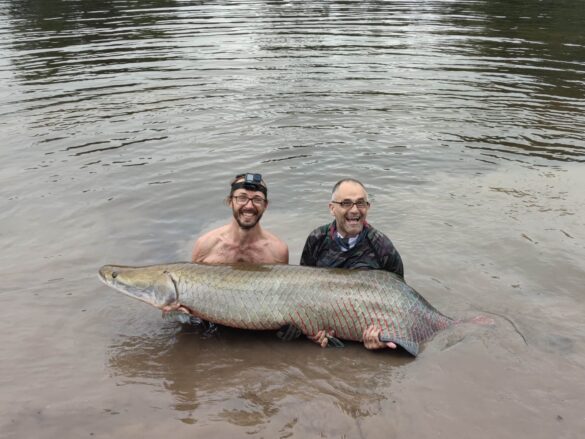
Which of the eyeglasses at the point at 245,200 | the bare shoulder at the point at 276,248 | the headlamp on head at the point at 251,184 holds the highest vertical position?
the headlamp on head at the point at 251,184

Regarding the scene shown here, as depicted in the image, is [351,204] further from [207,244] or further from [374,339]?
[207,244]

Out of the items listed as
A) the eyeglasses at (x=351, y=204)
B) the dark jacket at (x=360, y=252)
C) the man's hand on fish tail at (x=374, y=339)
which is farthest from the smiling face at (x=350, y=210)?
the man's hand on fish tail at (x=374, y=339)

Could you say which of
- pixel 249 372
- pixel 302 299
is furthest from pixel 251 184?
pixel 249 372

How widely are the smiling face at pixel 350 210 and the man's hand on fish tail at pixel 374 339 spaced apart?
0.93 meters

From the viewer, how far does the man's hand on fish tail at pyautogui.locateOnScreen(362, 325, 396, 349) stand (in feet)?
15.5

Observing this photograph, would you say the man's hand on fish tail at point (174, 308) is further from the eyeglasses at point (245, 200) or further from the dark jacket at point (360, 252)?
the dark jacket at point (360, 252)

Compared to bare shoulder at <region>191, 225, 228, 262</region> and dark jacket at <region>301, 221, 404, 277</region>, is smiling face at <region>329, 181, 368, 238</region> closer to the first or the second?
dark jacket at <region>301, 221, 404, 277</region>

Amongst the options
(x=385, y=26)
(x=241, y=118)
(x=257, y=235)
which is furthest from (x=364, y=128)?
(x=385, y=26)

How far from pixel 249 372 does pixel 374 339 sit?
1.05m

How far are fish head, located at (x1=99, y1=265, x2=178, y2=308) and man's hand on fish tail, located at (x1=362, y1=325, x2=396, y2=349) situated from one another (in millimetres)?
1630

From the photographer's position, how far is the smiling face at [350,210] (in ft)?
16.6

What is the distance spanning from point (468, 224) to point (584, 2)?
22.9 meters

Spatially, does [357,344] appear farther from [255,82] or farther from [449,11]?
[449,11]

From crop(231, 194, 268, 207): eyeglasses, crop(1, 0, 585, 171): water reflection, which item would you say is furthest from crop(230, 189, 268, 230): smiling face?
crop(1, 0, 585, 171): water reflection
